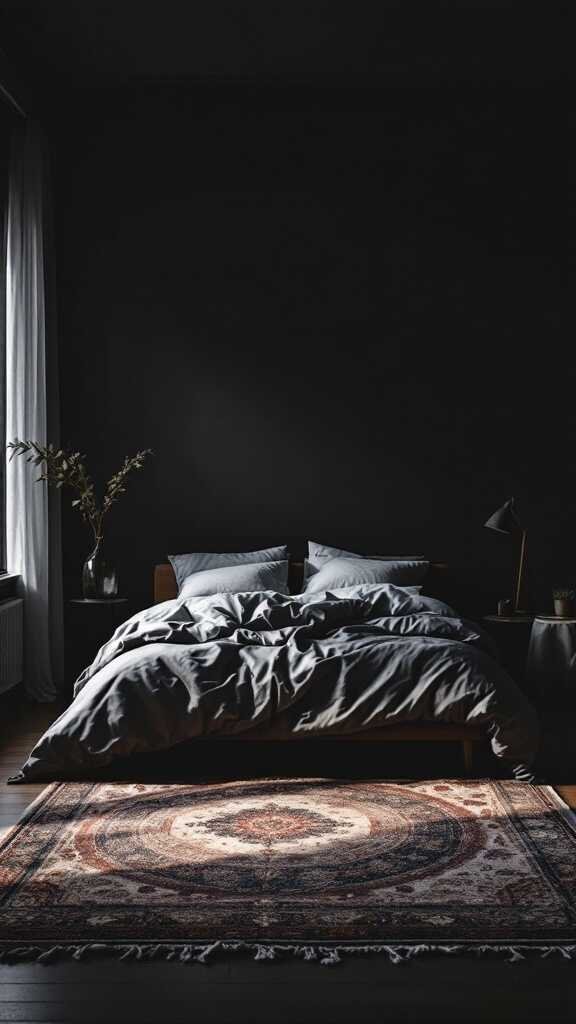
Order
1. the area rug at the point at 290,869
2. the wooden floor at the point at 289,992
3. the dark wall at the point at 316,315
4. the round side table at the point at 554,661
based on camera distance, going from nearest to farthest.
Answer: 1. the wooden floor at the point at 289,992
2. the area rug at the point at 290,869
3. the round side table at the point at 554,661
4. the dark wall at the point at 316,315

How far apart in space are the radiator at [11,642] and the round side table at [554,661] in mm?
3028

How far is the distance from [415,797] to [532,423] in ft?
10.9

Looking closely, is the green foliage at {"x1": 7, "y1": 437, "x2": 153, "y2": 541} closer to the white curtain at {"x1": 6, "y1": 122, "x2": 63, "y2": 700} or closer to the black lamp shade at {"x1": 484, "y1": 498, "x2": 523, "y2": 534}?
the white curtain at {"x1": 6, "y1": 122, "x2": 63, "y2": 700}

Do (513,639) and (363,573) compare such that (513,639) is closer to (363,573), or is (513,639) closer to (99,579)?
(363,573)

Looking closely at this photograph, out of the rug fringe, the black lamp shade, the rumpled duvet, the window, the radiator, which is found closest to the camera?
the rug fringe

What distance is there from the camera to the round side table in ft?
19.5

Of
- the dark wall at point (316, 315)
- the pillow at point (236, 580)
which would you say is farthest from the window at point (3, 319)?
the pillow at point (236, 580)

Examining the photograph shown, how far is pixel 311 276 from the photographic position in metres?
6.70

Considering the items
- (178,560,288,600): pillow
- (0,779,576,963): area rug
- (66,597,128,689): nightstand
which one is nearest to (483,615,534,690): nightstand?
(178,560,288,600): pillow

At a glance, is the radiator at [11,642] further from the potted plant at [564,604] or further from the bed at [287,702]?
the potted plant at [564,604]

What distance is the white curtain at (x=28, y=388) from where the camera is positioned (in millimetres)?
6066

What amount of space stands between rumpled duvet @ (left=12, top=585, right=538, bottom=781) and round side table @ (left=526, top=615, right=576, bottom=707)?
146cm

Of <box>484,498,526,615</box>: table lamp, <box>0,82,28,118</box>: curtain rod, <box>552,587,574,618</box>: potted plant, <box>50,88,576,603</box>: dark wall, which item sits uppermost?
<box>0,82,28,118</box>: curtain rod

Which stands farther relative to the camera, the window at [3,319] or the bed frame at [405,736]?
the window at [3,319]
